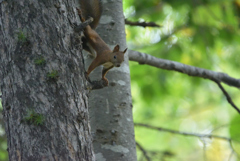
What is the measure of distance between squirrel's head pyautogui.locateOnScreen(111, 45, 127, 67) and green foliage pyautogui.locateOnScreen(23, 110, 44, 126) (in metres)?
0.78

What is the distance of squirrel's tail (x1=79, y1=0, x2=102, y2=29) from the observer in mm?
2016

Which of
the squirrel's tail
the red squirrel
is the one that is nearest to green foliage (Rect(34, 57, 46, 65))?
the red squirrel

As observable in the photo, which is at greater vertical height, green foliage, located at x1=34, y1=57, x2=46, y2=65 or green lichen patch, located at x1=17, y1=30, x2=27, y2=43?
green lichen patch, located at x1=17, y1=30, x2=27, y2=43

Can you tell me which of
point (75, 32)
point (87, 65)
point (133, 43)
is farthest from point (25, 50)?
point (133, 43)

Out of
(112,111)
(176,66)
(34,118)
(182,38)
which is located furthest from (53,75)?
(182,38)

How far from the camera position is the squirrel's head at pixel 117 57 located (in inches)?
74.7

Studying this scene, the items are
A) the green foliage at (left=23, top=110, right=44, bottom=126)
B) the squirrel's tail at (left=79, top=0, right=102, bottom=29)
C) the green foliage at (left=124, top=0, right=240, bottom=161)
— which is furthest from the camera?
the green foliage at (left=124, top=0, right=240, bottom=161)

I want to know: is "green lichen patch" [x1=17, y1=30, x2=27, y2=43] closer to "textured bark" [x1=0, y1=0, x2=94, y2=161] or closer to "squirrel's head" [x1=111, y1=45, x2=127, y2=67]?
"textured bark" [x1=0, y1=0, x2=94, y2=161]

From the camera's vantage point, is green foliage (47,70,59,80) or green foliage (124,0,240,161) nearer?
green foliage (47,70,59,80)

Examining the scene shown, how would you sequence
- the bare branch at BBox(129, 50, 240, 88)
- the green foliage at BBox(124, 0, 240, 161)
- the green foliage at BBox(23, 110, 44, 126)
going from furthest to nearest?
Result: the green foliage at BBox(124, 0, 240, 161) → the bare branch at BBox(129, 50, 240, 88) → the green foliage at BBox(23, 110, 44, 126)

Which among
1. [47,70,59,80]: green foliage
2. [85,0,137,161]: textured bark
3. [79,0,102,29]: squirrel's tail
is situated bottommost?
[85,0,137,161]: textured bark

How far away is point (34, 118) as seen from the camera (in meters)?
1.19

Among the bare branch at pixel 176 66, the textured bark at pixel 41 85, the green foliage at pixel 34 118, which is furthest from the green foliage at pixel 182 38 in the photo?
the green foliage at pixel 34 118

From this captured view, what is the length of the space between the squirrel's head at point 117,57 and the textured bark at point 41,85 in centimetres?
55
